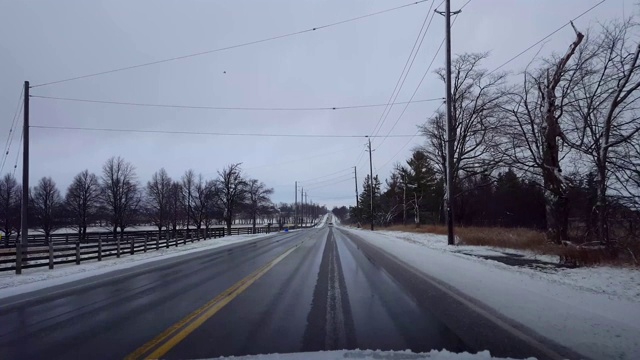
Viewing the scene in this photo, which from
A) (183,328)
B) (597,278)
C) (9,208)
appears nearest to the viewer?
(183,328)

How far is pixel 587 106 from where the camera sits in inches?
825

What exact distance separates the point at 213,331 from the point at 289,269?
9182mm

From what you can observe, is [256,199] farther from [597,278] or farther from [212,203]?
[597,278]

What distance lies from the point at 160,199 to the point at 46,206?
598 inches

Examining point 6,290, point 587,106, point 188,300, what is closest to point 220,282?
point 188,300

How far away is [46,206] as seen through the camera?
64.2 metres

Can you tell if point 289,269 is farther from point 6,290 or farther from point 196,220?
point 196,220

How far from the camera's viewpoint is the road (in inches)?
242

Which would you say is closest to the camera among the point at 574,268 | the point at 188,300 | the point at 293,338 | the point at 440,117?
the point at 293,338

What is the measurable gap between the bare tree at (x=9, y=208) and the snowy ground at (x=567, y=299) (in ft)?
182

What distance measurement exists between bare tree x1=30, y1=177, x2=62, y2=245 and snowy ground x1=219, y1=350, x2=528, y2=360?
6530 centimetres

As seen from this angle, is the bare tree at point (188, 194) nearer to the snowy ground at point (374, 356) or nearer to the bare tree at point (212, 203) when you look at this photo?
the bare tree at point (212, 203)

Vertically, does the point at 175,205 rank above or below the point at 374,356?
above

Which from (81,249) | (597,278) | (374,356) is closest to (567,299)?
(597,278)
